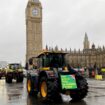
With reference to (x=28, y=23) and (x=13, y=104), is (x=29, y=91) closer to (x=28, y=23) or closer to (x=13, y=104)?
(x=13, y=104)

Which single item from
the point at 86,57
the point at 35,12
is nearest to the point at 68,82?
the point at 35,12

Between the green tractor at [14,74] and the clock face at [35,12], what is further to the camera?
the clock face at [35,12]

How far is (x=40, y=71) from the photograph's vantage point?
14.1 metres

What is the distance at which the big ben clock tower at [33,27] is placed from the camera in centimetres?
12619

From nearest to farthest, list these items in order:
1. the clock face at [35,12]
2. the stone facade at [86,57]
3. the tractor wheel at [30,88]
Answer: the tractor wheel at [30,88] < the clock face at [35,12] < the stone facade at [86,57]

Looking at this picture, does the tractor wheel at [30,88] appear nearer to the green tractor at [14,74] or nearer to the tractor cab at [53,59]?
the tractor cab at [53,59]

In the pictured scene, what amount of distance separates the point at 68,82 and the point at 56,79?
1.77 feet

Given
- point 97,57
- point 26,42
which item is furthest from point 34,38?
point 97,57

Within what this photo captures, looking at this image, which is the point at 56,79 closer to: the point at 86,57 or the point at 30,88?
the point at 30,88

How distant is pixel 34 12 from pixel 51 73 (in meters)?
118

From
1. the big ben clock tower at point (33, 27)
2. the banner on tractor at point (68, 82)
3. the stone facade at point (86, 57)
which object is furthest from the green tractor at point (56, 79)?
the stone facade at point (86, 57)

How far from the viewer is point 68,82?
13.1 meters

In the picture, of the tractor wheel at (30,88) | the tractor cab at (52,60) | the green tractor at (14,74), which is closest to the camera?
the tractor cab at (52,60)

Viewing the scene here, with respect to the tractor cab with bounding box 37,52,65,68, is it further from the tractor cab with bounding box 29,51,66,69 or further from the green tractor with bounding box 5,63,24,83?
the green tractor with bounding box 5,63,24,83
